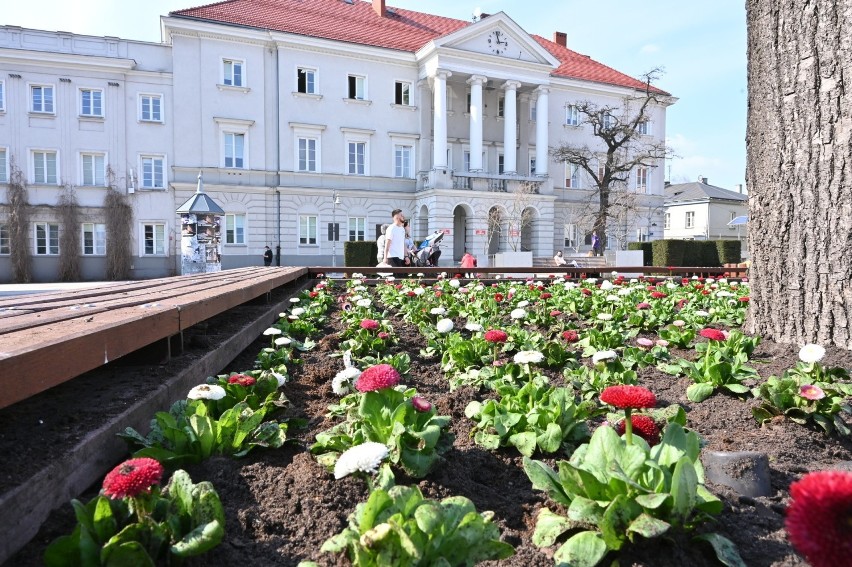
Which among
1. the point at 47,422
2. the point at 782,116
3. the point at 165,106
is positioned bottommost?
the point at 47,422

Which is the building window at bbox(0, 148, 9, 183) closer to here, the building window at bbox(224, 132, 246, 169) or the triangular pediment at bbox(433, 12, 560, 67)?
the building window at bbox(224, 132, 246, 169)

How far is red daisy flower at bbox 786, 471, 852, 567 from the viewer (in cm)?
60

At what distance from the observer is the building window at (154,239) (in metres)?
26.8

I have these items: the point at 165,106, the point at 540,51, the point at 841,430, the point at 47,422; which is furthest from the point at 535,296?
the point at 540,51

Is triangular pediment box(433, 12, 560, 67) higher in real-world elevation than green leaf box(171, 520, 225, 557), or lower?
higher

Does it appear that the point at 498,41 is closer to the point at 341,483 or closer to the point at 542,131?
the point at 542,131

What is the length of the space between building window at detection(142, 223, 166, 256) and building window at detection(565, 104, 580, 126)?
23889 mm

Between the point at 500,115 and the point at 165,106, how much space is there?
18322 millimetres

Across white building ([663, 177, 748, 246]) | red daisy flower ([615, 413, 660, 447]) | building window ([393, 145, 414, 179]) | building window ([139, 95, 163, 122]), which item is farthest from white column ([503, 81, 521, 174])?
red daisy flower ([615, 413, 660, 447])

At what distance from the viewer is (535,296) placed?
593cm

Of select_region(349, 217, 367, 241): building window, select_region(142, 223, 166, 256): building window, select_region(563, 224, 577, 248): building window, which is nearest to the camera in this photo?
select_region(142, 223, 166, 256): building window

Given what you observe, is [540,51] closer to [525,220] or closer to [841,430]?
[525,220]

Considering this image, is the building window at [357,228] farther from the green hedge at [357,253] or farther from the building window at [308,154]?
the green hedge at [357,253]

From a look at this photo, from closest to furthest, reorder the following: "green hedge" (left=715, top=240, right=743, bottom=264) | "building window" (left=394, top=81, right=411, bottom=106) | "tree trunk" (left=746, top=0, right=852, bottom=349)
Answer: "tree trunk" (left=746, top=0, right=852, bottom=349) → "green hedge" (left=715, top=240, right=743, bottom=264) → "building window" (left=394, top=81, right=411, bottom=106)
